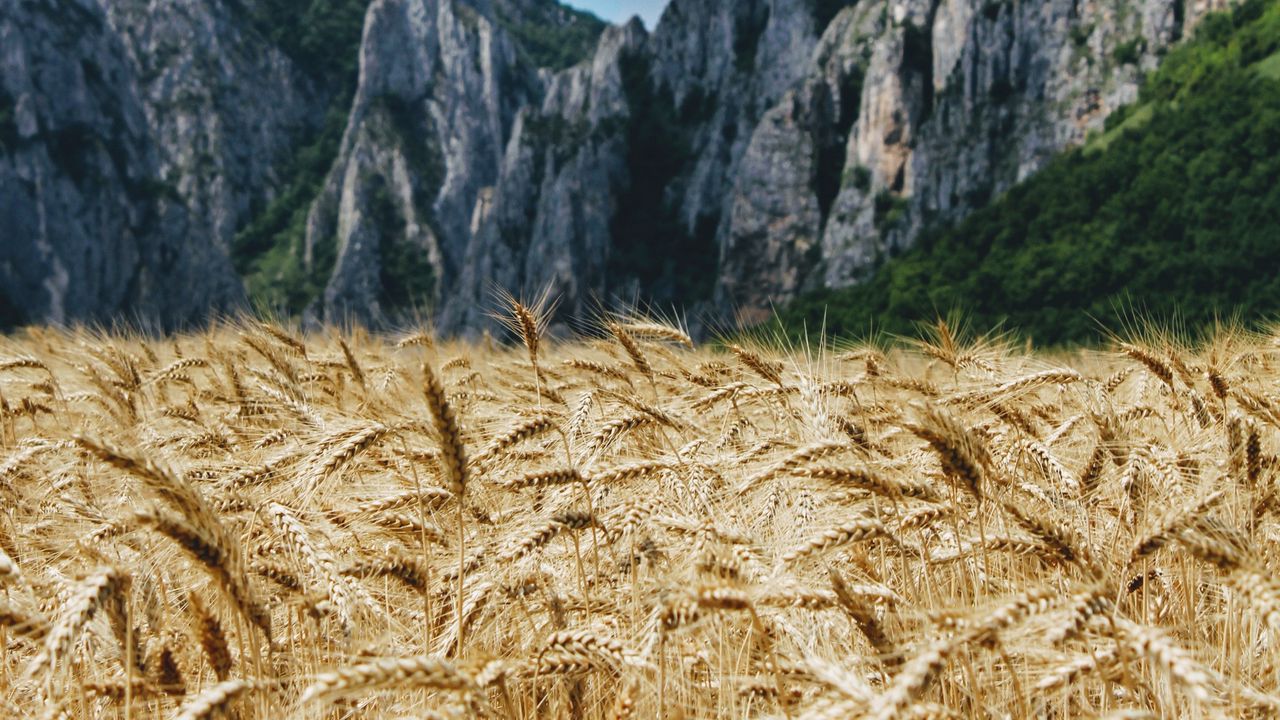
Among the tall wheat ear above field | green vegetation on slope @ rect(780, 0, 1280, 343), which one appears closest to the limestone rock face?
green vegetation on slope @ rect(780, 0, 1280, 343)

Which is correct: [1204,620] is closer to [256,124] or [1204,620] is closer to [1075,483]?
[1075,483]

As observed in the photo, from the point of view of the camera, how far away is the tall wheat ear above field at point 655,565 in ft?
5.24

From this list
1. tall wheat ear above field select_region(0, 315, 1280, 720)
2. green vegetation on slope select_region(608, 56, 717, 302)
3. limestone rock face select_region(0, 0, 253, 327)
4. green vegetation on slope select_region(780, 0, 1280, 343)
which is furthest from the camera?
green vegetation on slope select_region(608, 56, 717, 302)

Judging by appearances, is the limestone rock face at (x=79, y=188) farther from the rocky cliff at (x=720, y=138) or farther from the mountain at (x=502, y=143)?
the rocky cliff at (x=720, y=138)

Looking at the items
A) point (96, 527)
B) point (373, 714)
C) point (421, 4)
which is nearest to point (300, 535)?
point (373, 714)

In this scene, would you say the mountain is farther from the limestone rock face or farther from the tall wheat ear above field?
the tall wheat ear above field

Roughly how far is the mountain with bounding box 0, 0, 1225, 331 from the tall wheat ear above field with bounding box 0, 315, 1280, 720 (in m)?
85.1

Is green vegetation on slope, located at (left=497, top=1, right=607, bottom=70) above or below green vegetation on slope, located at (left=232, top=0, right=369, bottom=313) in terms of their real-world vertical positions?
above

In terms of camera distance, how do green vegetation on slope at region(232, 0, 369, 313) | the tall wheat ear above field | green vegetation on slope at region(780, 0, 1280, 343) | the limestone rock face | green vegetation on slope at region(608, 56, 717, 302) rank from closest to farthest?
the tall wheat ear above field < green vegetation on slope at region(780, 0, 1280, 343) < the limestone rock face < green vegetation on slope at region(608, 56, 717, 302) < green vegetation on slope at region(232, 0, 369, 313)

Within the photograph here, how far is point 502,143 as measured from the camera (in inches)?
5418

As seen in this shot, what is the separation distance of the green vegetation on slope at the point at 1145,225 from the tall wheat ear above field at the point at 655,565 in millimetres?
45216

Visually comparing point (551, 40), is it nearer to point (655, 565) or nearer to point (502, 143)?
point (502, 143)

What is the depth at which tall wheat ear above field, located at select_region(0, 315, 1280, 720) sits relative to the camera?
1.60 metres

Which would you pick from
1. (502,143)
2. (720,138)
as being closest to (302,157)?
(502,143)
